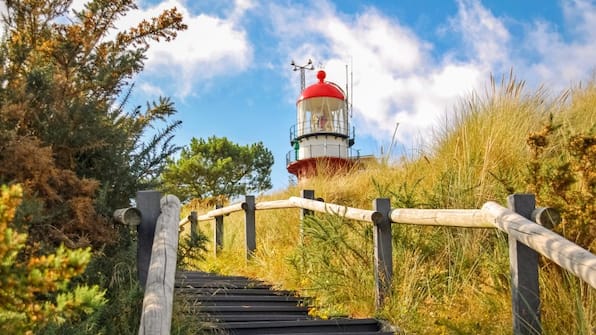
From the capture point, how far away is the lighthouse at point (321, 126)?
15727 millimetres

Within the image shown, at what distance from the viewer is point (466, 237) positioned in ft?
14.1

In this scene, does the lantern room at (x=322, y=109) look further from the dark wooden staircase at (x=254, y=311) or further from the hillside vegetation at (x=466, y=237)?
the dark wooden staircase at (x=254, y=311)

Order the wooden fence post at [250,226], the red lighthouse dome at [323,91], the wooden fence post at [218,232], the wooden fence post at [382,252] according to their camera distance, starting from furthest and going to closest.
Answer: the red lighthouse dome at [323,91] → the wooden fence post at [218,232] → the wooden fence post at [250,226] → the wooden fence post at [382,252]

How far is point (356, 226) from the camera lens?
509 cm

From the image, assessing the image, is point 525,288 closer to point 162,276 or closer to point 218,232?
point 162,276

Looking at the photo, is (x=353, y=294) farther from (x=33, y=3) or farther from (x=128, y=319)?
(x=33, y=3)

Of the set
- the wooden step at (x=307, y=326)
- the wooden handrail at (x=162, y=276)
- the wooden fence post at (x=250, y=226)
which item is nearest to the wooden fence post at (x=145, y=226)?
the wooden handrail at (x=162, y=276)

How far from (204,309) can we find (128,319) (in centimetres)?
132

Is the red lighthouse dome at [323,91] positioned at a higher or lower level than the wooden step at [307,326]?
higher

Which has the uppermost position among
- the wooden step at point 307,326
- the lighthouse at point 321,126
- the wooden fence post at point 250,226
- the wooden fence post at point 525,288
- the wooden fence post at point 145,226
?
the lighthouse at point 321,126

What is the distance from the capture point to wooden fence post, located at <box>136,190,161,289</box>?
10.2ft

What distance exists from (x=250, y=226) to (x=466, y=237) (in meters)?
3.52

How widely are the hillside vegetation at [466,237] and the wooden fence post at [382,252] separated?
0.07 meters

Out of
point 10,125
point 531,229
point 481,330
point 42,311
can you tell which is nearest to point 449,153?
point 481,330
